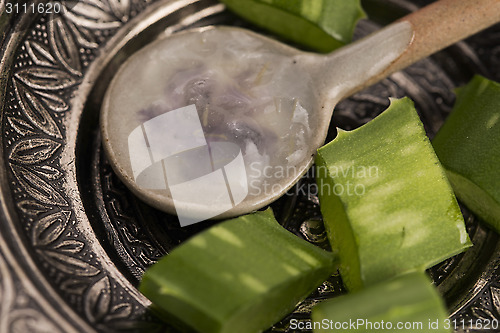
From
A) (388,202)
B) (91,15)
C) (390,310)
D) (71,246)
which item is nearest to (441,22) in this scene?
(388,202)

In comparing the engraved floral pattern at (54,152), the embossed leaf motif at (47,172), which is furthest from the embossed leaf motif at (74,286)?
the embossed leaf motif at (47,172)

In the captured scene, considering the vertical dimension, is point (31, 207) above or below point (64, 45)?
below

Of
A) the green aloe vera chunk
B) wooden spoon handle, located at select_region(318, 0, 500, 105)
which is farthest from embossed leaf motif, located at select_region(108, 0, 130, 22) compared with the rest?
the green aloe vera chunk

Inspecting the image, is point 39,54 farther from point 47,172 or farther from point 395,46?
point 395,46

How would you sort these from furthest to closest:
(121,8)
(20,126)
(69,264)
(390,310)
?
(121,8) < (20,126) < (69,264) < (390,310)

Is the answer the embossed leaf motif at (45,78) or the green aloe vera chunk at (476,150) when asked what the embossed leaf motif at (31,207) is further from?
the green aloe vera chunk at (476,150)

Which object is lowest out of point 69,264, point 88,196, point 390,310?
point 390,310

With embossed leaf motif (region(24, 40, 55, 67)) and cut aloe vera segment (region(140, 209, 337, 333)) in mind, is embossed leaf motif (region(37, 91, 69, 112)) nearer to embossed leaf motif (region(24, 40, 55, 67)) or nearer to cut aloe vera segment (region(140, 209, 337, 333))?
embossed leaf motif (region(24, 40, 55, 67))

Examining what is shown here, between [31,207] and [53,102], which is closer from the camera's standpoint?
[31,207]
